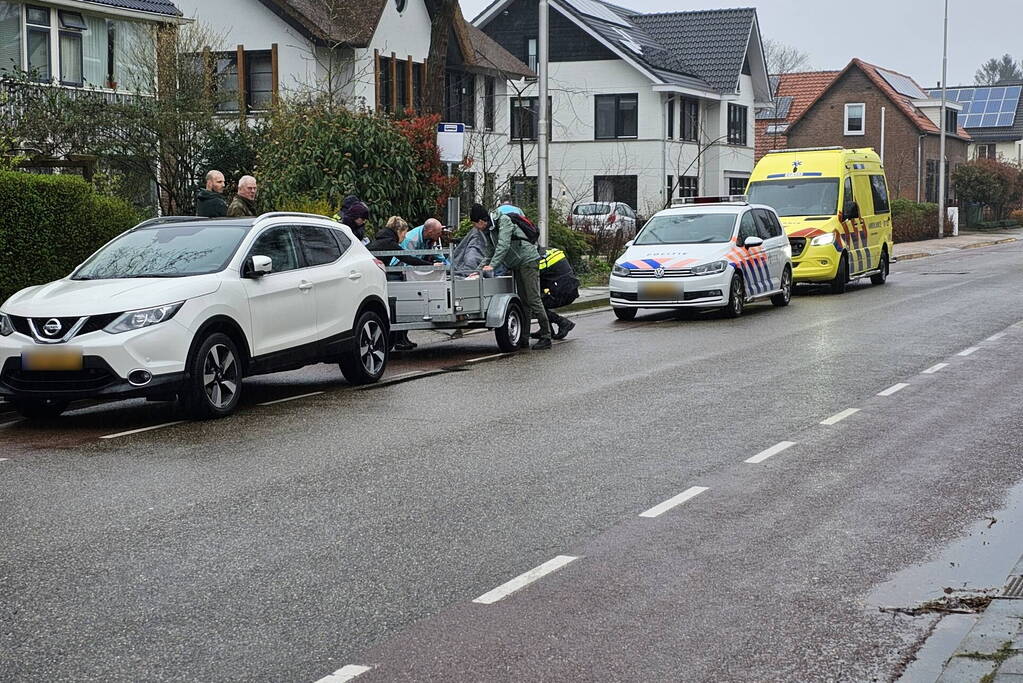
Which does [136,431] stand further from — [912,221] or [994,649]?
[912,221]

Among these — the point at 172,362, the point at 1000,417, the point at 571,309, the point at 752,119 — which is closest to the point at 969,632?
the point at 1000,417

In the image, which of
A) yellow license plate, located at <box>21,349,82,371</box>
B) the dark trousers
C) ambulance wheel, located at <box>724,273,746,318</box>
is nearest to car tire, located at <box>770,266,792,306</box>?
ambulance wheel, located at <box>724,273,746,318</box>

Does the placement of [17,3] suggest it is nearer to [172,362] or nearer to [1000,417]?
[172,362]

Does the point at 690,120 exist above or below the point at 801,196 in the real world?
above

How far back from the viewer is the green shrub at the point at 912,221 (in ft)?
164

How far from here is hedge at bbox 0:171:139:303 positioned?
48.1ft

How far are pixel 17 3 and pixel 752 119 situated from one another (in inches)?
1396

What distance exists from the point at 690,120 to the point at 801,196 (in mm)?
28583

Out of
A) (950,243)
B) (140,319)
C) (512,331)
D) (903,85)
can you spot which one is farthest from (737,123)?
(140,319)

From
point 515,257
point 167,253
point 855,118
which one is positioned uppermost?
point 855,118

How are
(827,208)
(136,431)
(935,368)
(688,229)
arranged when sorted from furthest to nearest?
(827,208) < (688,229) < (935,368) < (136,431)

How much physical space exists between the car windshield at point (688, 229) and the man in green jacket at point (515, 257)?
15.8ft

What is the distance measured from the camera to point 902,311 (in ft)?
67.7

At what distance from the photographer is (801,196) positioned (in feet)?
84.1
